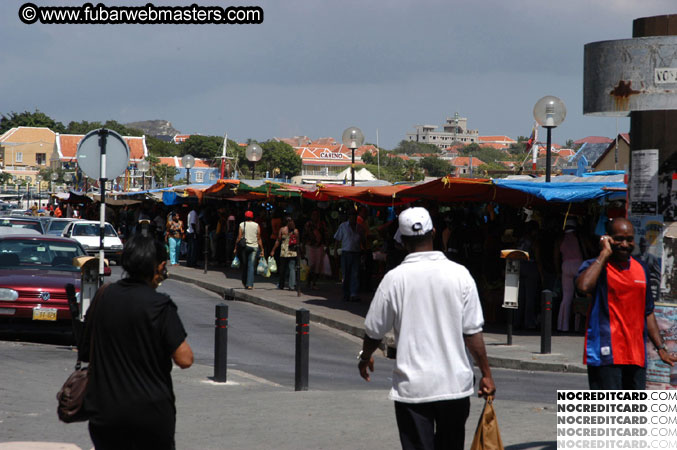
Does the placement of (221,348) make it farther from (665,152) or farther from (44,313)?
(665,152)

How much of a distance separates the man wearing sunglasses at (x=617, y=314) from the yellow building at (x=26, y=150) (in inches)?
6488

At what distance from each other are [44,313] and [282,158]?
17732cm

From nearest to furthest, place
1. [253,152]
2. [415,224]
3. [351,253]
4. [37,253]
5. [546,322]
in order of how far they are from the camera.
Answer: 1. [415,224]
2. [546,322]
3. [37,253]
4. [351,253]
5. [253,152]

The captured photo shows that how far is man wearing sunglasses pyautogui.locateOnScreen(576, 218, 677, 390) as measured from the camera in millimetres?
5922

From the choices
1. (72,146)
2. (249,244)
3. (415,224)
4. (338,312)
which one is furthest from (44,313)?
(72,146)

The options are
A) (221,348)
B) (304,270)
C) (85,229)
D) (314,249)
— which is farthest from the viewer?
(85,229)

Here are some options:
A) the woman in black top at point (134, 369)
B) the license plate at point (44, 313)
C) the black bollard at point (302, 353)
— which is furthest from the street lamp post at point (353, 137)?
the woman in black top at point (134, 369)

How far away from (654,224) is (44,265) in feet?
36.4

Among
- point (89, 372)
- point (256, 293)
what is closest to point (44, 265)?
point (256, 293)

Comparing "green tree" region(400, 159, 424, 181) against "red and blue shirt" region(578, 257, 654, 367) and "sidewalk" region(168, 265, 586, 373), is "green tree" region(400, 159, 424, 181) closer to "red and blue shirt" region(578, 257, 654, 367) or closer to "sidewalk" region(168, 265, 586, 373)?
"sidewalk" region(168, 265, 586, 373)

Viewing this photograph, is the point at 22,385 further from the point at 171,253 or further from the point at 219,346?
the point at 171,253

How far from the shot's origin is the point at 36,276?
13.9 metres

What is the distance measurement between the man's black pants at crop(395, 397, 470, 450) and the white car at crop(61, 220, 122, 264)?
27055mm

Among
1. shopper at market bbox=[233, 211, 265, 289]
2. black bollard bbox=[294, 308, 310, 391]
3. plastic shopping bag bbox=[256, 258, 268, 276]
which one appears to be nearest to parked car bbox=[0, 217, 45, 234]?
plastic shopping bag bbox=[256, 258, 268, 276]
